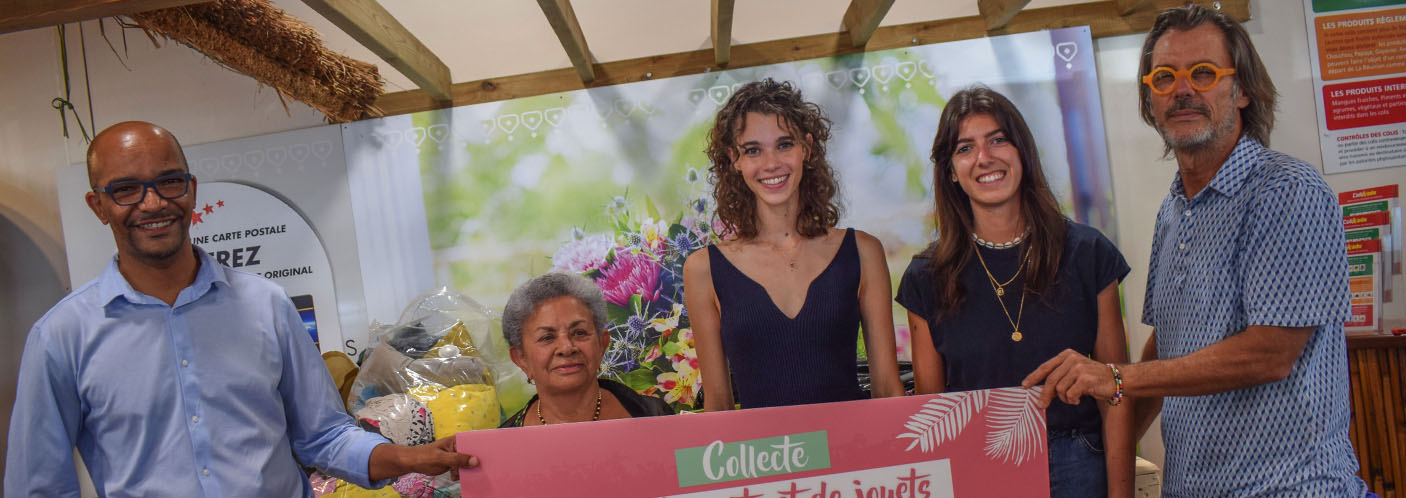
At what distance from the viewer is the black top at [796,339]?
2293 mm

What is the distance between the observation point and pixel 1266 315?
1878 mm

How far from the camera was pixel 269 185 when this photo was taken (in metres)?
4.31

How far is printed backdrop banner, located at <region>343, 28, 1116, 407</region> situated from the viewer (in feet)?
13.3

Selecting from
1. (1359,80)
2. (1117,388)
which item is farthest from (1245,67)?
(1359,80)

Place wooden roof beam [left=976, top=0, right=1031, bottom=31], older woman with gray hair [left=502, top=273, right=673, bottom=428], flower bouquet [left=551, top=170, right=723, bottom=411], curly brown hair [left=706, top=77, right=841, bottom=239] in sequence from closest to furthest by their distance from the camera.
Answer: curly brown hair [left=706, top=77, right=841, bottom=239], older woman with gray hair [left=502, top=273, right=673, bottom=428], wooden roof beam [left=976, top=0, right=1031, bottom=31], flower bouquet [left=551, top=170, right=723, bottom=411]

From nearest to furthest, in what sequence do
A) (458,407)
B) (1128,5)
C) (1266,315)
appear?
(1266,315) → (458,407) → (1128,5)

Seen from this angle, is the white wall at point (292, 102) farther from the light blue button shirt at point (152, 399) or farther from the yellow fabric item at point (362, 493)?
the light blue button shirt at point (152, 399)

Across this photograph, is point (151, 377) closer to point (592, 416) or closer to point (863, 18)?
point (592, 416)

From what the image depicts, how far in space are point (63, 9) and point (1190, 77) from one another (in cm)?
314

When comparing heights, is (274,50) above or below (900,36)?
above

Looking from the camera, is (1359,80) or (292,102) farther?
(292,102)

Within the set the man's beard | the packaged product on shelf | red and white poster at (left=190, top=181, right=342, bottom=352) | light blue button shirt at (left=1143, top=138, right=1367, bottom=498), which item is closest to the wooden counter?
the packaged product on shelf

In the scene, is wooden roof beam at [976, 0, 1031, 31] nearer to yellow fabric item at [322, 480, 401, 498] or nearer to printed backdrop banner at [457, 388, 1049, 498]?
printed backdrop banner at [457, 388, 1049, 498]

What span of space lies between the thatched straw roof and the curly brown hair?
6.59 feet
